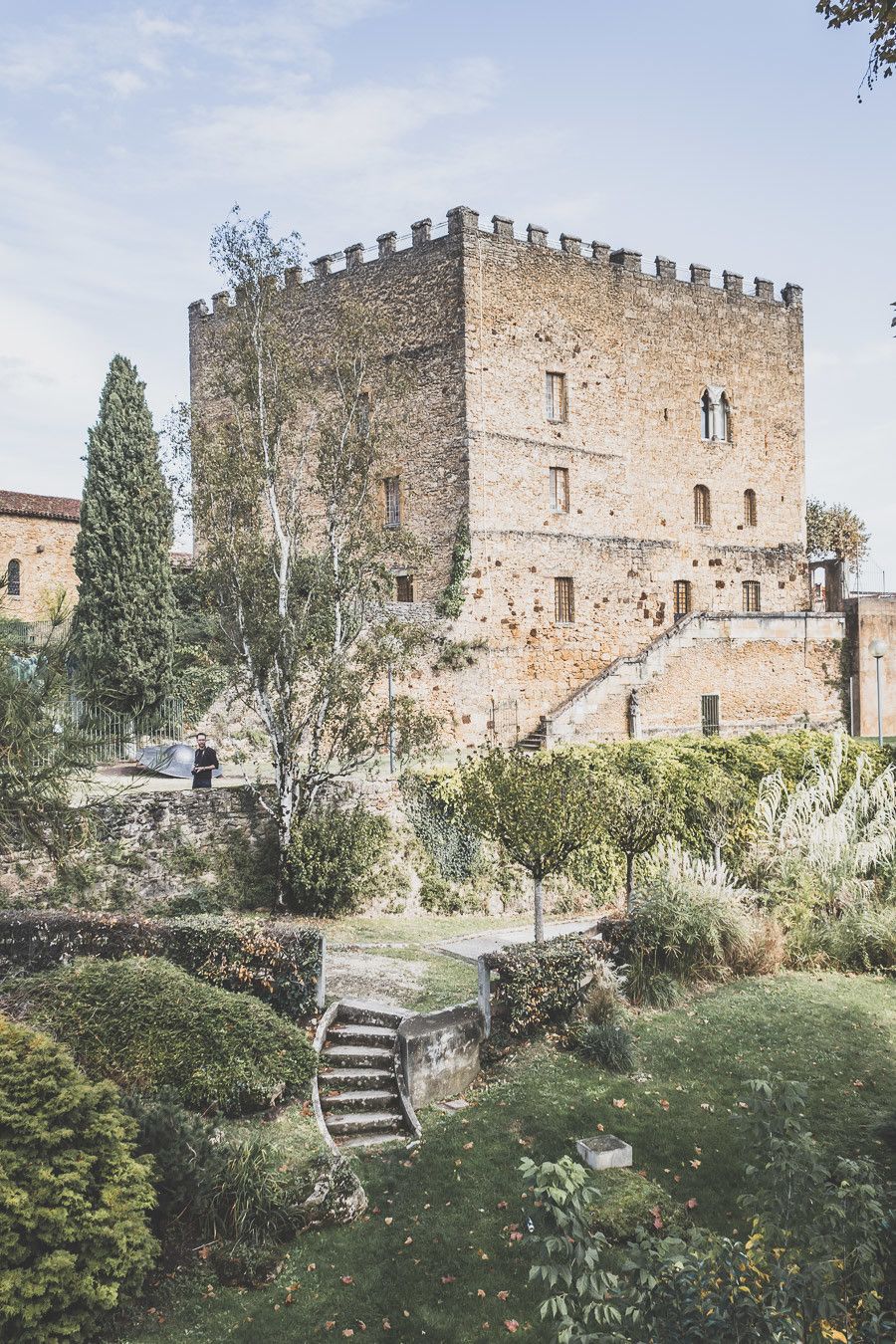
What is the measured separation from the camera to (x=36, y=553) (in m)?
34.6

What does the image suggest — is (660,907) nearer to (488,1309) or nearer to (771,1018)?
(771,1018)

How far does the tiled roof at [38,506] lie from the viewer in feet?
112

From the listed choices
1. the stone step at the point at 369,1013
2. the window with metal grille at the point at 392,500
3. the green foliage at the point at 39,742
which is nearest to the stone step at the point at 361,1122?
the stone step at the point at 369,1013

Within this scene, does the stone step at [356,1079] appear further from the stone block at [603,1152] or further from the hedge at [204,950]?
the stone block at [603,1152]

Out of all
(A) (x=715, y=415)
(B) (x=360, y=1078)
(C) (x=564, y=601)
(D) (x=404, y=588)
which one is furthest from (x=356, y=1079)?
(A) (x=715, y=415)

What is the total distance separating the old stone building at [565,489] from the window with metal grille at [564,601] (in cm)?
6

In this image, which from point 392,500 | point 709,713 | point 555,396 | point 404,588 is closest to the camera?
point 709,713

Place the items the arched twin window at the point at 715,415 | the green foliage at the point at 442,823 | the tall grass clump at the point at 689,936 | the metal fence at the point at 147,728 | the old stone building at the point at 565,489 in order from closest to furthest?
the tall grass clump at the point at 689,936
the green foliage at the point at 442,823
the metal fence at the point at 147,728
the old stone building at the point at 565,489
the arched twin window at the point at 715,415

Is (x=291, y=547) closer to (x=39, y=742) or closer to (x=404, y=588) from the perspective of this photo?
(x=39, y=742)

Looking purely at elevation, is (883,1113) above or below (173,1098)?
below

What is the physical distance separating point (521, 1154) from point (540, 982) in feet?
8.23

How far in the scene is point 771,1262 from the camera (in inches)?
162

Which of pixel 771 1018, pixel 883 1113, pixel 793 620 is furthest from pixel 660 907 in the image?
pixel 793 620

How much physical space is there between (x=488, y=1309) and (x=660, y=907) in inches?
259
